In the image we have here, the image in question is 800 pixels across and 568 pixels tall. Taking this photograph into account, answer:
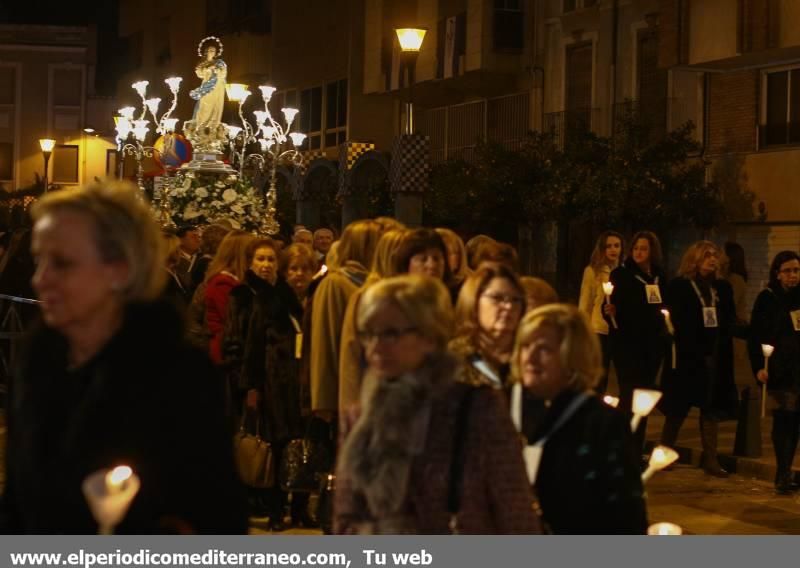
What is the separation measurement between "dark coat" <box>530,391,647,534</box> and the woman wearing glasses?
110 centimetres

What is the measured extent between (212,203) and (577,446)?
17.1 m

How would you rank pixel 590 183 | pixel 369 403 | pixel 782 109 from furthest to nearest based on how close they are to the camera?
pixel 590 183 < pixel 782 109 < pixel 369 403

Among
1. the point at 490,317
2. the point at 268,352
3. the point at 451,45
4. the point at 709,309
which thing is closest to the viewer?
the point at 490,317

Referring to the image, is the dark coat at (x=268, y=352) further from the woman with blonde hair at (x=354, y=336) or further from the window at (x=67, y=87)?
the window at (x=67, y=87)

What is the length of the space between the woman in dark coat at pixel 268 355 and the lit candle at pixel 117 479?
6992mm

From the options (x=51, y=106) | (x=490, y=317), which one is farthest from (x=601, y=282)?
(x=51, y=106)

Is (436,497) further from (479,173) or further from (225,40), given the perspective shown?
(225,40)

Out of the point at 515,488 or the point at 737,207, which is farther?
the point at 737,207

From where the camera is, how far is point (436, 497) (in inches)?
179

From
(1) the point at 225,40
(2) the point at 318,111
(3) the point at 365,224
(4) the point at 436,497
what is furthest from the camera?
(1) the point at 225,40

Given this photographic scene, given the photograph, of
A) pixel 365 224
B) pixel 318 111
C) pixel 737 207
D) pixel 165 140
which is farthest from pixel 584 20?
pixel 365 224

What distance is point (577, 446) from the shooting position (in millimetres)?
5105

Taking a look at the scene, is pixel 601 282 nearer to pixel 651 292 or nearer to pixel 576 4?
pixel 651 292

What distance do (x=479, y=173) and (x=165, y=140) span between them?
321 inches
